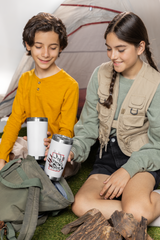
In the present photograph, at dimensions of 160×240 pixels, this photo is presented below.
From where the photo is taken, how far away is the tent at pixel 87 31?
72.1 inches

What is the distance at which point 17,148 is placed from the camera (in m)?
1.66

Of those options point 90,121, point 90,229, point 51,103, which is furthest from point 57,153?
point 51,103

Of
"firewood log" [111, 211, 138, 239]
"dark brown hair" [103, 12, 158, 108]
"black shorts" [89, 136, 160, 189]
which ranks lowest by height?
"firewood log" [111, 211, 138, 239]

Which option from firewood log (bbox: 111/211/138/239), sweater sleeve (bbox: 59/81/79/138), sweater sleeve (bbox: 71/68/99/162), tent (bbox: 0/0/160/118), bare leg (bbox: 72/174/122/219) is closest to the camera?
firewood log (bbox: 111/211/138/239)

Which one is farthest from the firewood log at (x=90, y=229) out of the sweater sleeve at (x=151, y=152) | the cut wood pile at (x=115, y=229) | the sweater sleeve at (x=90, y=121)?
the sweater sleeve at (x=90, y=121)

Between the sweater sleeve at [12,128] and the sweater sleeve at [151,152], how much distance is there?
2.13 ft

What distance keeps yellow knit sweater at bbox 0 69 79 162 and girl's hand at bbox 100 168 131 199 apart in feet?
1.33

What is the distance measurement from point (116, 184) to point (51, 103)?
0.59m

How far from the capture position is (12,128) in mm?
1536

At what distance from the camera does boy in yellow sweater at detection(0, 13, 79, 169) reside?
1445 millimetres

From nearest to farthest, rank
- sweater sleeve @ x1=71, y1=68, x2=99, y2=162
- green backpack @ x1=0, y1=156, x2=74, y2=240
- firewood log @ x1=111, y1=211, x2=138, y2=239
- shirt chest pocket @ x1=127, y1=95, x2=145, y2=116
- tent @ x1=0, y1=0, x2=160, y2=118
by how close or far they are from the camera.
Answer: firewood log @ x1=111, y1=211, x2=138, y2=239
green backpack @ x1=0, y1=156, x2=74, y2=240
shirt chest pocket @ x1=127, y1=95, x2=145, y2=116
sweater sleeve @ x1=71, y1=68, x2=99, y2=162
tent @ x1=0, y1=0, x2=160, y2=118

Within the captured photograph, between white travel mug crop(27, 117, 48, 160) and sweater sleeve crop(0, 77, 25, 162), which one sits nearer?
white travel mug crop(27, 117, 48, 160)

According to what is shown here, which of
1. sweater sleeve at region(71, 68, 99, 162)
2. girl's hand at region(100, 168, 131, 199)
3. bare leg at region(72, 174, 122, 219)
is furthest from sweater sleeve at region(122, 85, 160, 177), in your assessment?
sweater sleeve at region(71, 68, 99, 162)

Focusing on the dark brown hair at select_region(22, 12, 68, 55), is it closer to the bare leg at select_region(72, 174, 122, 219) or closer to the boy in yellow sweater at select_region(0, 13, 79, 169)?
the boy in yellow sweater at select_region(0, 13, 79, 169)
